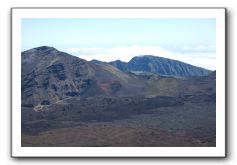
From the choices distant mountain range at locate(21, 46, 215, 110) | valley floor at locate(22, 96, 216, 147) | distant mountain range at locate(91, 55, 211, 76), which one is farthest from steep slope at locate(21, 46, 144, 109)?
valley floor at locate(22, 96, 216, 147)

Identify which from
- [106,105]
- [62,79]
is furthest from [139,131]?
[62,79]

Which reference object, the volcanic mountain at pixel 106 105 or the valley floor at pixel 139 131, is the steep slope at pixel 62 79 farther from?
the valley floor at pixel 139 131

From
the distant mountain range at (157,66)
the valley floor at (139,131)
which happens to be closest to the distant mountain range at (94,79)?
the distant mountain range at (157,66)

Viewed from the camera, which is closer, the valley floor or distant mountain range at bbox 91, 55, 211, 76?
the valley floor

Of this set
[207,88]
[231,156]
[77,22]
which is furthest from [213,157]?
[77,22]

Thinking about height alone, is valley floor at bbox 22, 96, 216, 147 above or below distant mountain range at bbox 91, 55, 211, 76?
below

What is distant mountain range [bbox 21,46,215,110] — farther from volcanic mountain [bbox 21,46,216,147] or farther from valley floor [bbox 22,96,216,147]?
valley floor [bbox 22,96,216,147]

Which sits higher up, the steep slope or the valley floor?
the steep slope

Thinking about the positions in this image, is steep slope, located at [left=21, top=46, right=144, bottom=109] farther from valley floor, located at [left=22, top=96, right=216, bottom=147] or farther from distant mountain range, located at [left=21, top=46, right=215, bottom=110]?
valley floor, located at [left=22, top=96, right=216, bottom=147]

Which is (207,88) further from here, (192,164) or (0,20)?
(0,20)
